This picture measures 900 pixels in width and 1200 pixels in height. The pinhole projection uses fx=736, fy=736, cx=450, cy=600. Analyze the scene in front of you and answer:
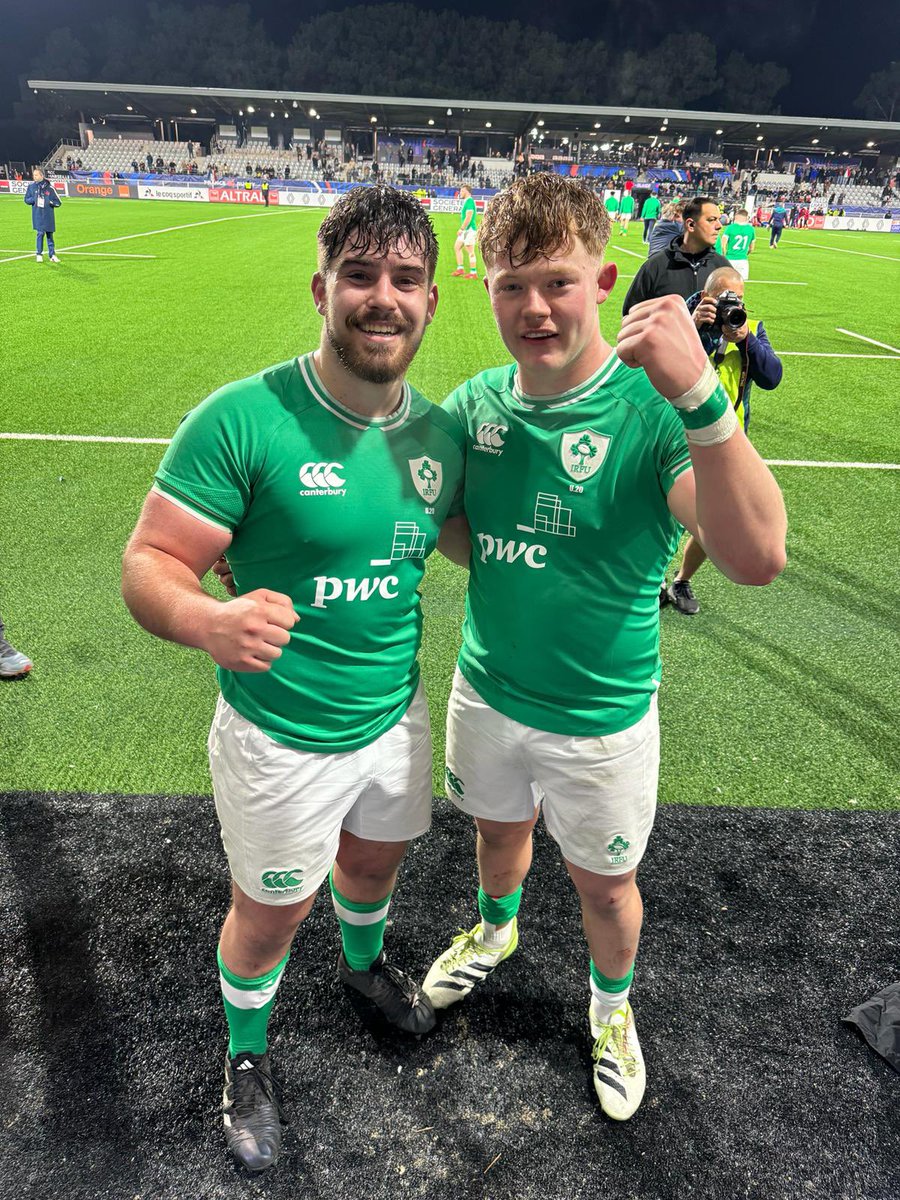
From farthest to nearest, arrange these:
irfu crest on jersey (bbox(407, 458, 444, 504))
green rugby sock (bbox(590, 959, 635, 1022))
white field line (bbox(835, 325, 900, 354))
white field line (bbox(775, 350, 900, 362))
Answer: white field line (bbox(835, 325, 900, 354)), white field line (bbox(775, 350, 900, 362)), green rugby sock (bbox(590, 959, 635, 1022)), irfu crest on jersey (bbox(407, 458, 444, 504))

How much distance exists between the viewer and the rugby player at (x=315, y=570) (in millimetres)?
1681

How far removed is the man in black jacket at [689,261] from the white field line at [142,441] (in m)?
2.44

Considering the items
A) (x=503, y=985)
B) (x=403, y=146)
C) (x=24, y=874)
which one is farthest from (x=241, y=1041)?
(x=403, y=146)

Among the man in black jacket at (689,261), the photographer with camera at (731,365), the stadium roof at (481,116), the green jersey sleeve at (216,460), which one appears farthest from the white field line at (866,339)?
the stadium roof at (481,116)

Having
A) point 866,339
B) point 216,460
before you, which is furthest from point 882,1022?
point 866,339

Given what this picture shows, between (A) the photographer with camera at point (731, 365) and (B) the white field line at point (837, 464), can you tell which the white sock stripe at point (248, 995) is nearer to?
(A) the photographer with camera at point (731, 365)

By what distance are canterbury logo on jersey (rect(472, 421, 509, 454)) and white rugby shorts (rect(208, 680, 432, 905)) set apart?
31.5 inches

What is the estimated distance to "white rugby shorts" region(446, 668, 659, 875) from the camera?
1.99m

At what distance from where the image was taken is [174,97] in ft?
205

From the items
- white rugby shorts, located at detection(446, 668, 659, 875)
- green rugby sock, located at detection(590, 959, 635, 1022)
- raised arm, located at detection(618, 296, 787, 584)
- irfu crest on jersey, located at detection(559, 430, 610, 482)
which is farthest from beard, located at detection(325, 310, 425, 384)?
green rugby sock, located at detection(590, 959, 635, 1022)

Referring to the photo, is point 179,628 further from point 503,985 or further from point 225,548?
point 503,985

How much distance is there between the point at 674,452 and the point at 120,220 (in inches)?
1277

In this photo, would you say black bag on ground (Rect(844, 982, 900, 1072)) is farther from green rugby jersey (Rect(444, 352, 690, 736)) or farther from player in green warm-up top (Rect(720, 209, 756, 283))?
player in green warm-up top (Rect(720, 209, 756, 283))

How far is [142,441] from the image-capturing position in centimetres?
705
